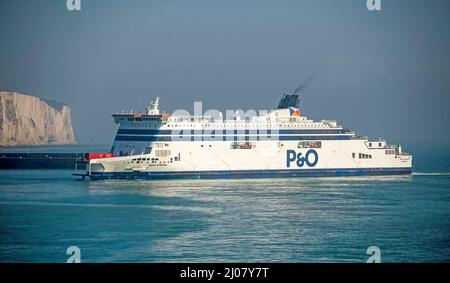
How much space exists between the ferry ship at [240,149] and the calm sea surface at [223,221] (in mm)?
1637

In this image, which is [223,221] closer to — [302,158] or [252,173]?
[252,173]

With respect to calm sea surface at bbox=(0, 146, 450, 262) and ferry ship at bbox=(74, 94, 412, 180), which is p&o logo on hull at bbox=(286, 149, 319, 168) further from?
calm sea surface at bbox=(0, 146, 450, 262)

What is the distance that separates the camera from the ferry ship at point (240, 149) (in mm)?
48812

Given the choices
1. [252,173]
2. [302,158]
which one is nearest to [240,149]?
[252,173]

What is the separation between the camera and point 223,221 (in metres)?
32.1

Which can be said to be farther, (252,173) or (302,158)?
(302,158)

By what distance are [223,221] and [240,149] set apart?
751 inches

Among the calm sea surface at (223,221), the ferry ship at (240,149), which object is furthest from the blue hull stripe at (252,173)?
the calm sea surface at (223,221)

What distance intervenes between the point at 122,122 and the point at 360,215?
21.4 metres

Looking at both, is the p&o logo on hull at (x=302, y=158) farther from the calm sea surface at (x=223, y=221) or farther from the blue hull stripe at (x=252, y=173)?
the calm sea surface at (x=223, y=221)

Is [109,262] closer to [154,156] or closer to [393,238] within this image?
[393,238]

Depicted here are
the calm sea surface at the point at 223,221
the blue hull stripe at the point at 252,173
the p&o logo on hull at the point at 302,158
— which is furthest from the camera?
the p&o logo on hull at the point at 302,158

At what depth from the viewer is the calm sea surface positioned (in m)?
25.9
